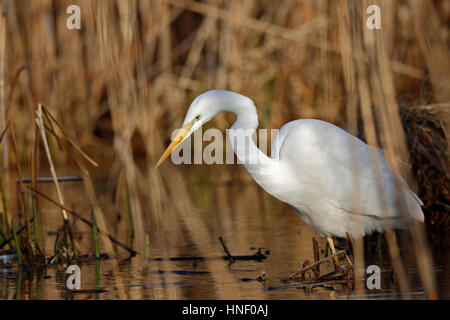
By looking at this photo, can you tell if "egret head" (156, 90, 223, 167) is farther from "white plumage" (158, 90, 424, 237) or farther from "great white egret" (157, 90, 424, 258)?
"white plumage" (158, 90, 424, 237)

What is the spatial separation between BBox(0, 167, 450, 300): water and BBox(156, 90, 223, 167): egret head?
51cm

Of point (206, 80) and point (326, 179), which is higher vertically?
point (206, 80)

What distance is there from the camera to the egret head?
12.9ft

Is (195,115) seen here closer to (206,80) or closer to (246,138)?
(246,138)

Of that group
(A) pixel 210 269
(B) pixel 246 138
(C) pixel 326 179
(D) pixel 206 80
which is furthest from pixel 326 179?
(D) pixel 206 80

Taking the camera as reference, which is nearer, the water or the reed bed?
the water

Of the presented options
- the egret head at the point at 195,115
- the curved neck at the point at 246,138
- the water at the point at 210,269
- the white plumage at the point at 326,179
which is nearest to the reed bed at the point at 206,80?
the water at the point at 210,269

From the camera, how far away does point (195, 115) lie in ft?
12.9

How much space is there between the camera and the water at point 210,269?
3721 millimetres

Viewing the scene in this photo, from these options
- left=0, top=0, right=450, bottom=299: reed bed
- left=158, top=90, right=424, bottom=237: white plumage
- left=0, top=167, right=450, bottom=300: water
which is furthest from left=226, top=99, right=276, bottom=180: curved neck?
left=0, top=0, right=450, bottom=299: reed bed

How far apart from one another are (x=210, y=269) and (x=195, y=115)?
934 mm

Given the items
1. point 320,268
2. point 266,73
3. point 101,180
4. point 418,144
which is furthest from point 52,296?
point 266,73

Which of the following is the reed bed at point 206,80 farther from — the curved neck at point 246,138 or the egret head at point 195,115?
the egret head at point 195,115

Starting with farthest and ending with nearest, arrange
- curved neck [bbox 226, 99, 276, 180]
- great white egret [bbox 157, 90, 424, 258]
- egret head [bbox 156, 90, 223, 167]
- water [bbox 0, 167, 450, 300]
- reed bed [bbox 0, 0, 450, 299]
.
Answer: reed bed [bbox 0, 0, 450, 299] → great white egret [bbox 157, 90, 424, 258] → curved neck [bbox 226, 99, 276, 180] → egret head [bbox 156, 90, 223, 167] → water [bbox 0, 167, 450, 300]
